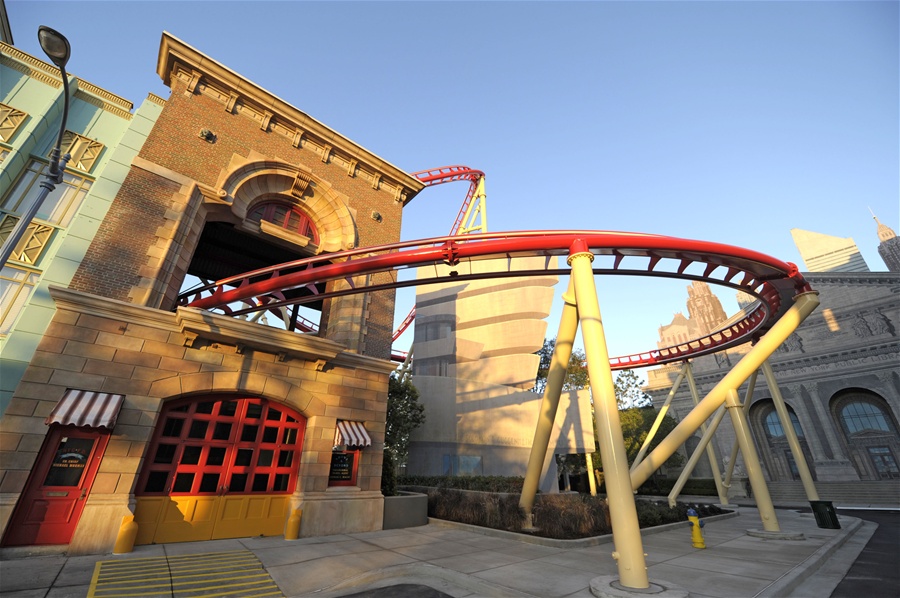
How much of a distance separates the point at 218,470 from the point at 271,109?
14.0 metres

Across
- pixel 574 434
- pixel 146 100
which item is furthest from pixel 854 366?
pixel 146 100

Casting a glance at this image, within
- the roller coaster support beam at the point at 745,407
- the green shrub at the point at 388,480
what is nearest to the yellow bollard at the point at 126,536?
the green shrub at the point at 388,480

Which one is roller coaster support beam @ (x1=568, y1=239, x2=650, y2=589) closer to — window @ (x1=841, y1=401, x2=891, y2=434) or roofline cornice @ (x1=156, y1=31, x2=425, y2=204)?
roofline cornice @ (x1=156, y1=31, x2=425, y2=204)

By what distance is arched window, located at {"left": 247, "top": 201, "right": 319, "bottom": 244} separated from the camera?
1555 cm

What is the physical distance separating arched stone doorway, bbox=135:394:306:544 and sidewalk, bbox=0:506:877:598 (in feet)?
2.12

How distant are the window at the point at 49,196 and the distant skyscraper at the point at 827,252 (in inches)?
4474

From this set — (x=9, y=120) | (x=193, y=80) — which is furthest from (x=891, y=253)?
(x=9, y=120)

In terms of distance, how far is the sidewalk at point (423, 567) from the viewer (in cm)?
660

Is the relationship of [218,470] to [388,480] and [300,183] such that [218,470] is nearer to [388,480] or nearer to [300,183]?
[388,480]

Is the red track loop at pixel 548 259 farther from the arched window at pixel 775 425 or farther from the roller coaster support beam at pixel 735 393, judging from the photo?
the arched window at pixel 775 425

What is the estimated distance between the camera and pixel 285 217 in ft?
52.9

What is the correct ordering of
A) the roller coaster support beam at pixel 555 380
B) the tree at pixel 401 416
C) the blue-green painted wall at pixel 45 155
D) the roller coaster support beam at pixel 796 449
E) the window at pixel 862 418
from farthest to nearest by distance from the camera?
the window at pixel 862 418 < the tree at pixel 401 416 < the roller coaster support beam at pixel 796 449 < the roller coaster support beam at pixel 555 380 < the blue-green painted wall at pixel 45 155

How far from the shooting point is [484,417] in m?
26.7

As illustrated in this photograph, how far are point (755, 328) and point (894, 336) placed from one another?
119 feet
